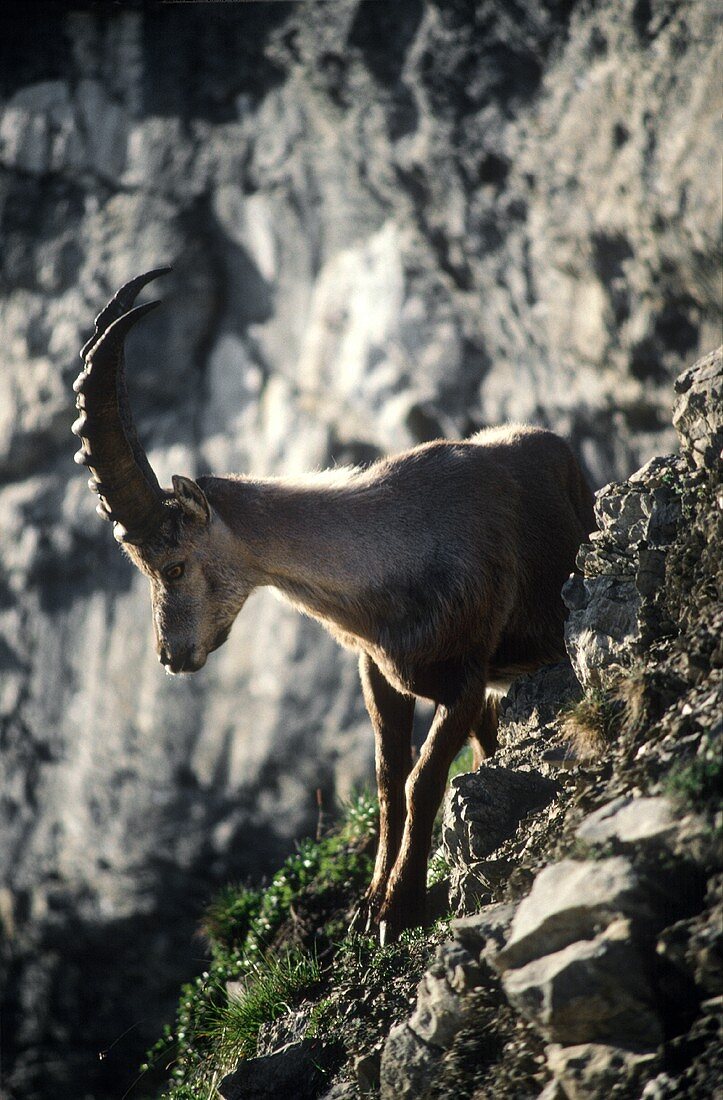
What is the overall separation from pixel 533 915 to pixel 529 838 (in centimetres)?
108

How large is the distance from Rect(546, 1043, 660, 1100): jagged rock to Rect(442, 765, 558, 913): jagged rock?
142 cm

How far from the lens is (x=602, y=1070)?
3125 mm

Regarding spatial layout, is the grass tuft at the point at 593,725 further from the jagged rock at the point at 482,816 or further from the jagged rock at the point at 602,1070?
the jagged rock at the point at 602,1070

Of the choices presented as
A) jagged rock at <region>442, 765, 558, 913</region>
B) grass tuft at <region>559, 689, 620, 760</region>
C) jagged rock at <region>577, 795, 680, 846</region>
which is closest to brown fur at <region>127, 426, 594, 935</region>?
jagged rock at <region>442, 765, 558, 913</region>

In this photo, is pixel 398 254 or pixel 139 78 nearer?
pixel 398 254

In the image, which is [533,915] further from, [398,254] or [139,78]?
[139,78]

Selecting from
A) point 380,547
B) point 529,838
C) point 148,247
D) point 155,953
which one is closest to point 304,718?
point 155,953

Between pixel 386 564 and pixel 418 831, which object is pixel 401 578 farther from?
pixel 418 831

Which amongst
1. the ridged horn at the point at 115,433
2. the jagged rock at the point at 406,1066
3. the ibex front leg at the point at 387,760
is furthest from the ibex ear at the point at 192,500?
the jagged rock at the point at 406,1066

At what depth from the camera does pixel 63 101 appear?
15.7 metres

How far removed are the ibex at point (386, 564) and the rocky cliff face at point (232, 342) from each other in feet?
14.0

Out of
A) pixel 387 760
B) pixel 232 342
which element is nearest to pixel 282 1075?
pixel 387 760

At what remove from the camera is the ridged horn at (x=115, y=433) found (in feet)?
17.8

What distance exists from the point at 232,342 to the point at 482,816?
11222 mm
